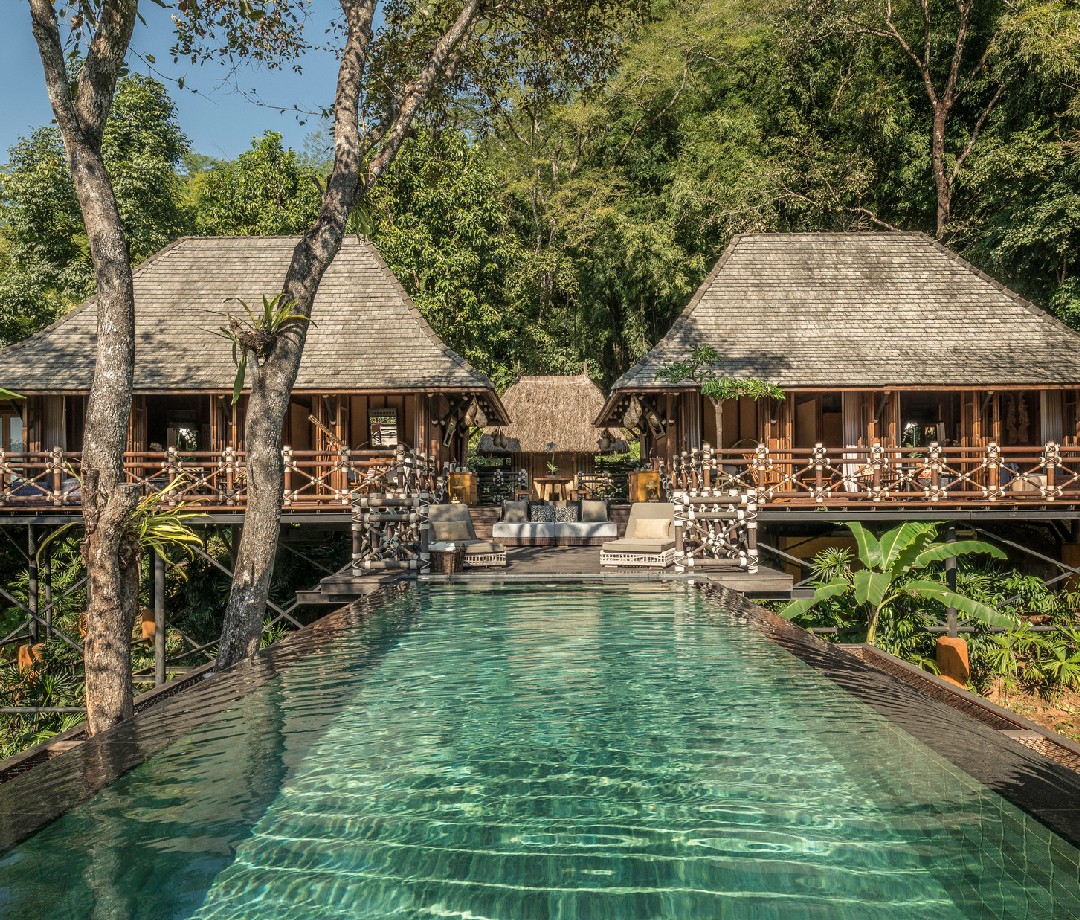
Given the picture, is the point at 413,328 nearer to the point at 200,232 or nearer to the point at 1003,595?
Answer: the point at 1003,595

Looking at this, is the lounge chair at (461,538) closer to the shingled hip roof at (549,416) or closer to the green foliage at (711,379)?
A: the green foliage at (711,379)

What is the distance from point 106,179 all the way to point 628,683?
7.28 m

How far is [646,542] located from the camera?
11.9 metres

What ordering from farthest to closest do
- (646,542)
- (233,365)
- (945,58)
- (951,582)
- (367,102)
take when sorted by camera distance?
(945,58) < (233,365) < (951,582) < (367,102) < (646,542)

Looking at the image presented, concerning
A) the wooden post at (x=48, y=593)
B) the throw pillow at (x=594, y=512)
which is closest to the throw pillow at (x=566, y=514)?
the throw pillow at (x=594, y=512)

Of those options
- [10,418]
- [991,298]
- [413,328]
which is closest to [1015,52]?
[991,298]

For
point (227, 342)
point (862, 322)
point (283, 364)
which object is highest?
point (862, 322)

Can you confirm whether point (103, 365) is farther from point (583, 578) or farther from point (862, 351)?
point (862, 351)

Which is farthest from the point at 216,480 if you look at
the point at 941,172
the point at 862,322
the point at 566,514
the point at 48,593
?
the point at 941,172

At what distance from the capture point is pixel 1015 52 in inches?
857

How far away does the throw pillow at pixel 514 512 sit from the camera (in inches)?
711

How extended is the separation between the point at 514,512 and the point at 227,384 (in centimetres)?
680

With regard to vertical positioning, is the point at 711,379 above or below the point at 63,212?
below

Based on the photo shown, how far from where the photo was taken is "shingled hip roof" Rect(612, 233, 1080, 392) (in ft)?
50.9
